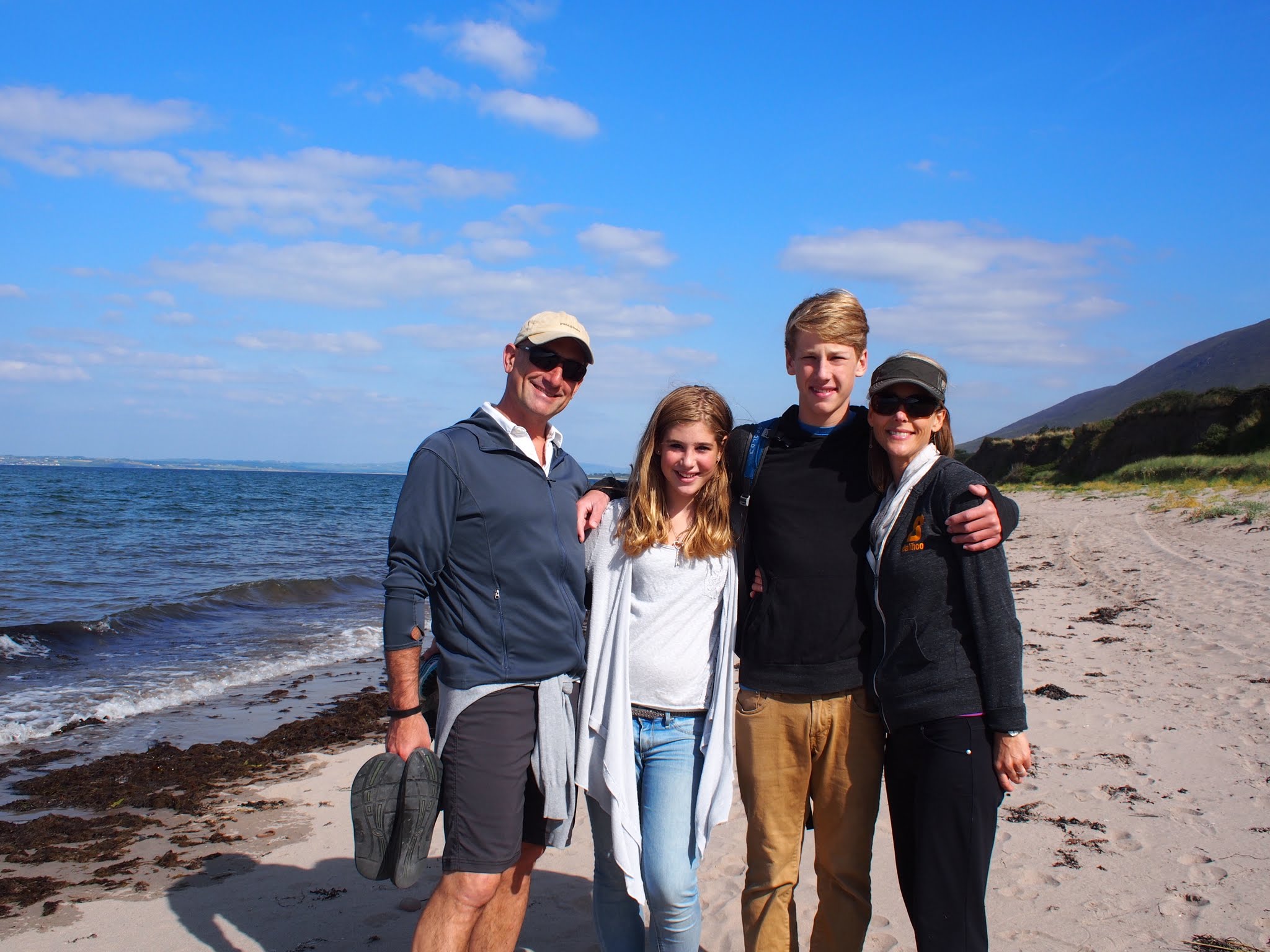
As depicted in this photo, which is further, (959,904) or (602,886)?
(602,886)

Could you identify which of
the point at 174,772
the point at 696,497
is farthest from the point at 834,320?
the point at 174,772

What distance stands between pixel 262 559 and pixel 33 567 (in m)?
4.40

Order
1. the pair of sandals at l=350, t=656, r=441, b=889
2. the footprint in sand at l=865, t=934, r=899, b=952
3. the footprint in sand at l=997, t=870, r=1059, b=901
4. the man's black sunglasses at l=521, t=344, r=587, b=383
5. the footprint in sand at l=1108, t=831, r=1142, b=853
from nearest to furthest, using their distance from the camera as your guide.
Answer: the pair of sandals at l=350, t=656, r=441, b=889
the man's black sunglasses at l=521, t=344, r=587, b=383
the footprint in sand at l=865, t=934, r=899, b=952
the footprint in sand at l=997, t=870, r=1059, b=901
the footprint in sand at l=1108, t=831, r=1142, b=853

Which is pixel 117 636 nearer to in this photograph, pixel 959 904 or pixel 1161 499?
pixel 959 904

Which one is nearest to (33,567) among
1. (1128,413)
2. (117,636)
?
(117,636)

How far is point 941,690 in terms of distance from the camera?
238 centimetres

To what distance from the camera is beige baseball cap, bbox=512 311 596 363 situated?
288 centimetres

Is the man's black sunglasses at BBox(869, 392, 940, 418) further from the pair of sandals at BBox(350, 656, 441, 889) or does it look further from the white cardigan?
the pair of sandals at BBox(350, 656, 441, 889)

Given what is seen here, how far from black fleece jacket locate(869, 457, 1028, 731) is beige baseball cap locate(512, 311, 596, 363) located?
4.05 ft

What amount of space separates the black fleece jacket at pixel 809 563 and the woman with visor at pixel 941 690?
80 millimetres

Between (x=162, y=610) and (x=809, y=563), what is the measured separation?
12.7 metres

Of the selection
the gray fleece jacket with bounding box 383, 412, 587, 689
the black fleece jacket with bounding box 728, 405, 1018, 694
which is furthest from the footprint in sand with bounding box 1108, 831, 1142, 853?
the gray fleece jacket with bounding box 383, 412, 587, 689

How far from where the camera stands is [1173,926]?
3.32m

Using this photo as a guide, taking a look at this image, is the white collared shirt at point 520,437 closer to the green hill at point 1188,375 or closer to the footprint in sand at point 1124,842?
the footprint in sand at point 1124,842
